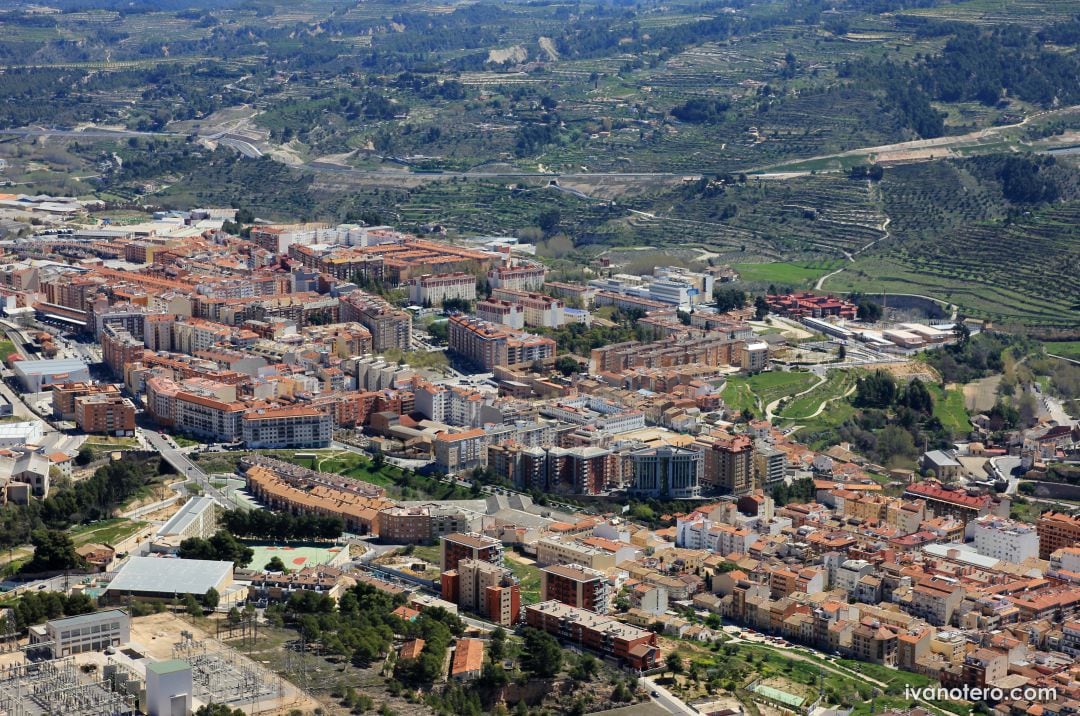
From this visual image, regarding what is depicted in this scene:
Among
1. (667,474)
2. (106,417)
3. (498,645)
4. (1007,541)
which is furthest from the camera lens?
(106,417)

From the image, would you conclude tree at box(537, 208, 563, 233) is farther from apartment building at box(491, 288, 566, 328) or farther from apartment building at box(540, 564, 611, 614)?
apartment building at box(540, 564, 611, 614)

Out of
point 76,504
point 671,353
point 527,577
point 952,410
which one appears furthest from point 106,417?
point 952,410

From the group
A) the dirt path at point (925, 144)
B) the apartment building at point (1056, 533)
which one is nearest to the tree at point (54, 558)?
the apartment building at point (1056, 533)

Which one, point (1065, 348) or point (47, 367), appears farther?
point (1065, 348)

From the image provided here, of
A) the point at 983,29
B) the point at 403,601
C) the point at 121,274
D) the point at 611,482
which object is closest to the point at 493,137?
the point at 983,29

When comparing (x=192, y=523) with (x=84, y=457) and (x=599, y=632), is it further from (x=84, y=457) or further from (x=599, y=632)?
(x=599, y=632)

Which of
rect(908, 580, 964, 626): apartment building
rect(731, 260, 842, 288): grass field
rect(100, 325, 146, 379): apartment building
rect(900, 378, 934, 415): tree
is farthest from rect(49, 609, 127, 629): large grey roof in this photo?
rect(731, 260, 842, 288): grass field

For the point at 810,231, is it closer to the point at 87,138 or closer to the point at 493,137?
the point at 493,137
